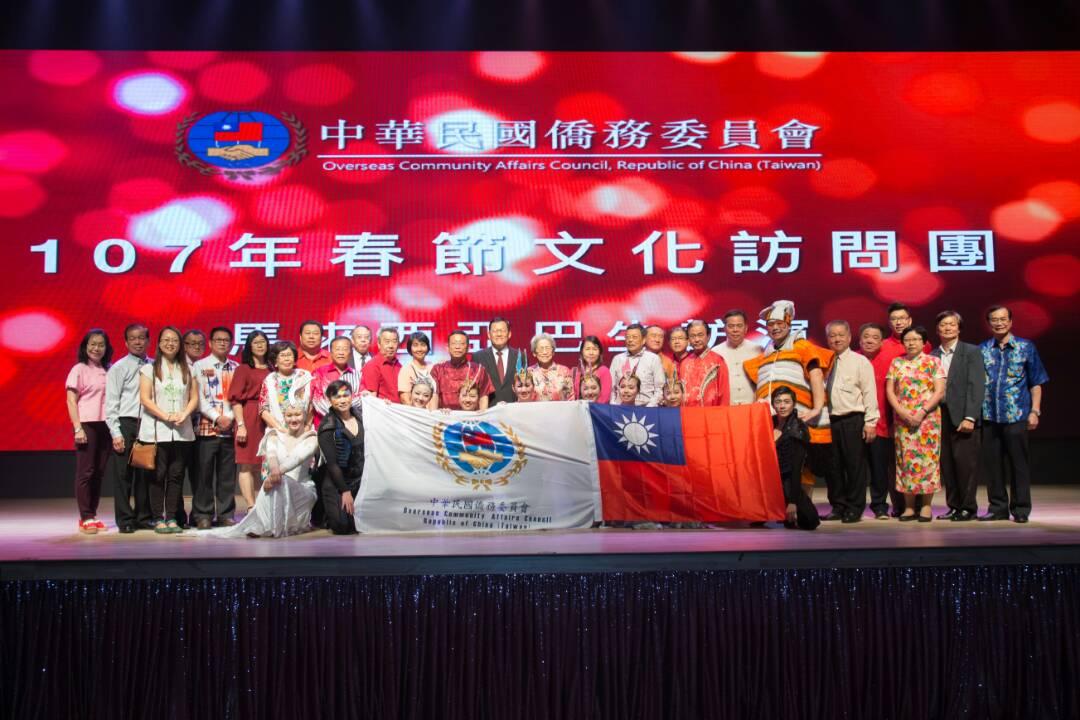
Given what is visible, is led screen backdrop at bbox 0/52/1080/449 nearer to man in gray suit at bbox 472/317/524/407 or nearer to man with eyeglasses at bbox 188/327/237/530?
man in gray suit at bbox 472/317/524/407

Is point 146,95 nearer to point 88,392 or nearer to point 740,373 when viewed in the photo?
point 88,392

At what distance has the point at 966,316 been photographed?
20.4 ft

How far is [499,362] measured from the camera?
5.20 meters

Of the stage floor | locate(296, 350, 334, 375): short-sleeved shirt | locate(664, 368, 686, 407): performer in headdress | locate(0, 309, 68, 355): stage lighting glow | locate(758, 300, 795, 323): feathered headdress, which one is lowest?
the stage floor

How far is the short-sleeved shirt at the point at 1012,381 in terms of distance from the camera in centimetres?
462

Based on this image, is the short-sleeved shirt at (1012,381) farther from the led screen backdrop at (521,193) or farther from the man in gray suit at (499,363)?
the man in gray suit at (499,363)

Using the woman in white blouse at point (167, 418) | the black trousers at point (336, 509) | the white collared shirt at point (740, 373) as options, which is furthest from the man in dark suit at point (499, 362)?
the woman in white blouse at point (167, 418)

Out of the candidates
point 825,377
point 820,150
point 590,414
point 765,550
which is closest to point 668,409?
point 590,414

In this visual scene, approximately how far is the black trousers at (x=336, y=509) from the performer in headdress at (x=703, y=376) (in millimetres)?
1718

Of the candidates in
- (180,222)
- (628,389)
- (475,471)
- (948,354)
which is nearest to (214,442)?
(475,471)

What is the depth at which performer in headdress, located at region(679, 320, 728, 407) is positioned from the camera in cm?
484

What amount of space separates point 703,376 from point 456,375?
4.25ft

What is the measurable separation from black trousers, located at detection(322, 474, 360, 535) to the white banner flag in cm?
6

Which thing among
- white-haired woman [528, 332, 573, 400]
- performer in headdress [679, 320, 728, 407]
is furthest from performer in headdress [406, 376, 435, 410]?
Result: performer in headdress [679, 320, 728, 407]
